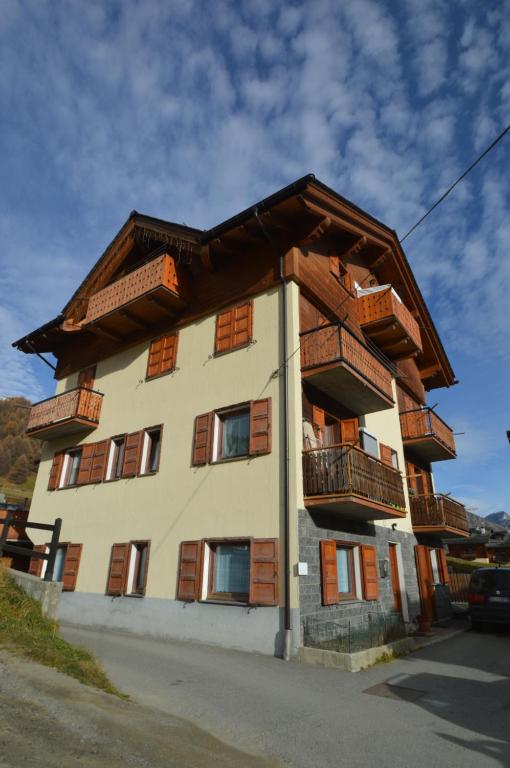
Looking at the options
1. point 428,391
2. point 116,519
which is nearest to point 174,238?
point 116,519

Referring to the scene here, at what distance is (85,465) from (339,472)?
936 cm

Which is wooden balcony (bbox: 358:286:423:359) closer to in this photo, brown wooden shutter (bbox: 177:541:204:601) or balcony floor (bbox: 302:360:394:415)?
balcony floor (bbox: 302:360:394:415)

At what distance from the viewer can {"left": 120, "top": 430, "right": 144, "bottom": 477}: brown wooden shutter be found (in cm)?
1420

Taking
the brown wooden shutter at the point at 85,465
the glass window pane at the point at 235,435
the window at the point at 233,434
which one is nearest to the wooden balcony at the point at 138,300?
the brown wooden shutter at the point at 85,465

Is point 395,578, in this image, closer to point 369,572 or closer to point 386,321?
point 369,572

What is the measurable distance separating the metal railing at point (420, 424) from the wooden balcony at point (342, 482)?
22.6 feet

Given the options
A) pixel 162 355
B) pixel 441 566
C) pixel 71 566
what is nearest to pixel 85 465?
pixel 71 566

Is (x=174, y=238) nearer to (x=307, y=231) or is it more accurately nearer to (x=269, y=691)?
(x=307, y=231)

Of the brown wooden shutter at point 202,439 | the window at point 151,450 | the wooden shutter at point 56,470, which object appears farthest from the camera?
the wooden shutter at point 56,470

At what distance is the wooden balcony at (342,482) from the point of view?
10211mm

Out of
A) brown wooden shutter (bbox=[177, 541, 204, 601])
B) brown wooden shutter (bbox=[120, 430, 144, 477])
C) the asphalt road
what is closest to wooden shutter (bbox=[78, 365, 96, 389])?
brown wooden shutter (bbox=[120, 430, 144, 477])

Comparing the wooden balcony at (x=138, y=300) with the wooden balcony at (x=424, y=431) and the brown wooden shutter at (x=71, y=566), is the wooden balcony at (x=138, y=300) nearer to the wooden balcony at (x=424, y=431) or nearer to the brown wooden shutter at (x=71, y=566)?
the brown wooden shutter at (x=71, y=566)

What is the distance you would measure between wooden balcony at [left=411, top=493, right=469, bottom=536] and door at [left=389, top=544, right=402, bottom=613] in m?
1.94

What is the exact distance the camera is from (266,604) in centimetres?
984
